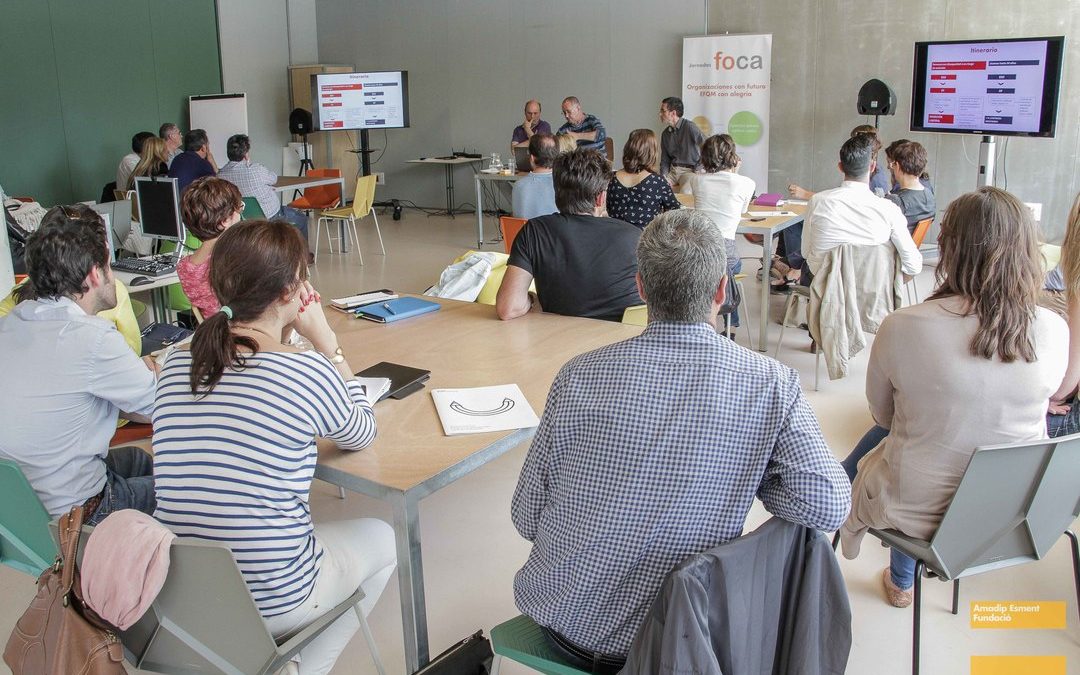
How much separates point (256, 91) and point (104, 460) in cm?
994

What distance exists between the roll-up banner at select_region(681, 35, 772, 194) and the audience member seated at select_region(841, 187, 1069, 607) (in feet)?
22.6

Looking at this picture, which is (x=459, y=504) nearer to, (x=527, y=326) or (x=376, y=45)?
(x=527, y=326)

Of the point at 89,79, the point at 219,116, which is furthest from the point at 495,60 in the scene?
the point at 89,79

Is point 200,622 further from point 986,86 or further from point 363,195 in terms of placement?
point 986,86

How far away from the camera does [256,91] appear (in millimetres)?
11445

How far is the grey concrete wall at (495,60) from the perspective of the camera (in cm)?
959

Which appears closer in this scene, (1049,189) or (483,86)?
(1049,189)

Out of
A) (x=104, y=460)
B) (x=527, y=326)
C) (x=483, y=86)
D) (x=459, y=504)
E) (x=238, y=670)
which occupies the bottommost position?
(x=459, y=504)

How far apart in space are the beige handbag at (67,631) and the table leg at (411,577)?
56 centimetres

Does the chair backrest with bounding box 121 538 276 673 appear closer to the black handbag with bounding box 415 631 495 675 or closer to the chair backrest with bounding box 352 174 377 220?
the black handbag with bounding box 415 631 495 675

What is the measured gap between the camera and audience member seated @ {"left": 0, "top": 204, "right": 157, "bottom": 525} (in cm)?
215

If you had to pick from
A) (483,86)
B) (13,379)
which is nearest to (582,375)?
(13,379)

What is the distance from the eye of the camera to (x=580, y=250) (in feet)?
10.7

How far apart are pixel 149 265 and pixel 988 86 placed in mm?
6005
